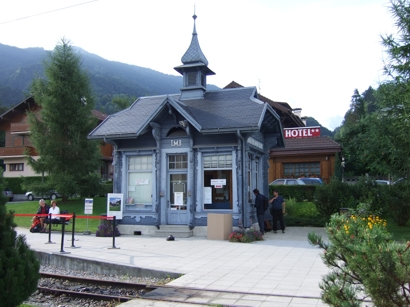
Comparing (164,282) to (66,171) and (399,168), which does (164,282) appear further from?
(66,171)

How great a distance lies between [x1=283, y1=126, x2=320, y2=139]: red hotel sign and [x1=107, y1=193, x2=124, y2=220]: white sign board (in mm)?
20888

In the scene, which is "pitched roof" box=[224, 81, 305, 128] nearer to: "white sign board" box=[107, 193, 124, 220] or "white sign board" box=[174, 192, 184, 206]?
"white sign board" box=[174, 192, 184, 206]

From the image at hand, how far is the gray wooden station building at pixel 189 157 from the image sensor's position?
50.0 ft

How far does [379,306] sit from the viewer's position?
4227 mm

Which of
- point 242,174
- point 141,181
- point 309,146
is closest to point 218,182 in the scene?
point 242,174

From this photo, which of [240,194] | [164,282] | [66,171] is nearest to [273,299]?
[164,282]

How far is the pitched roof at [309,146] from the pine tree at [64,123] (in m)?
14.1

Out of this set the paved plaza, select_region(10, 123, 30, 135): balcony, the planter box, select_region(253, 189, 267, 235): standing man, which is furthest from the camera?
select_region(10, 123, 30, 135): balcony

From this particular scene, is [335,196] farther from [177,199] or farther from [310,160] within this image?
[310,160]

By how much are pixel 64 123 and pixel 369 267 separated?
26.9 meters

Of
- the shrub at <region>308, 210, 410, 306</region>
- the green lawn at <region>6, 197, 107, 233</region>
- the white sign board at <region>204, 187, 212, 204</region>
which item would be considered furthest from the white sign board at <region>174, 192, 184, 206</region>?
the shrub at <region>308, 210, 410, 306</region>

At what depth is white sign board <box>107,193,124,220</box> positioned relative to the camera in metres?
15.7

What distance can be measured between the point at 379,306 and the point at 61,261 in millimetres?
9164

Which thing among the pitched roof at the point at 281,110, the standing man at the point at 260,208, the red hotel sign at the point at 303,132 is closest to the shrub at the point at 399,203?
the standing man at the point at 260,208
